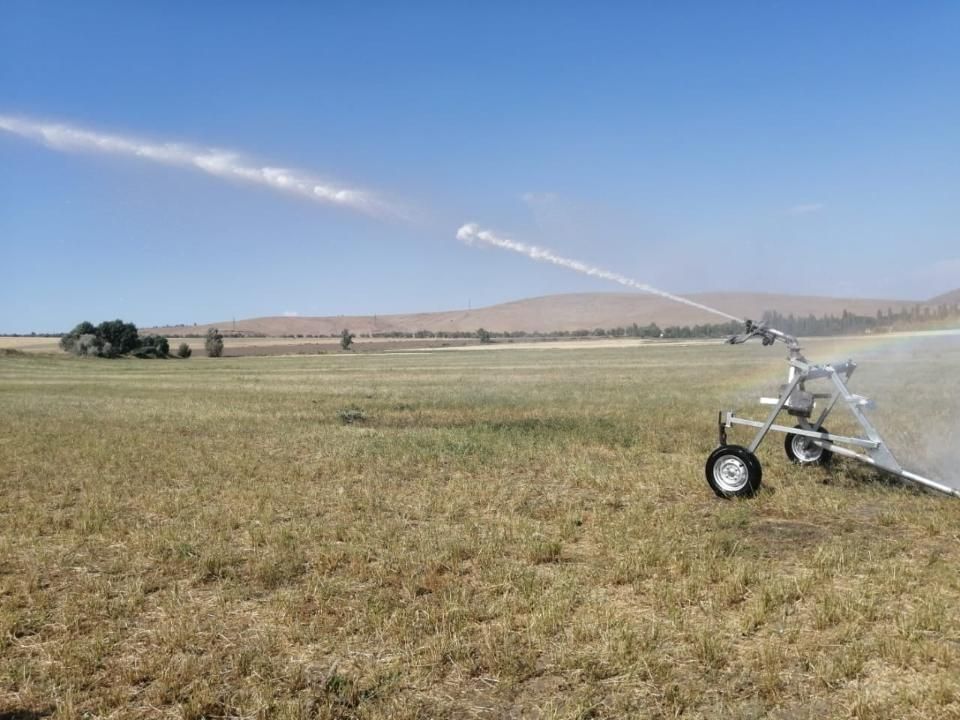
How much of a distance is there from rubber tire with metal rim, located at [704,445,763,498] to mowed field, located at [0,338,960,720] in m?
0.21

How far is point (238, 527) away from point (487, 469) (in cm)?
469

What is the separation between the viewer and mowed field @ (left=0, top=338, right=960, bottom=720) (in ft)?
15.4

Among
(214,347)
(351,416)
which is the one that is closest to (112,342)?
(214,347)

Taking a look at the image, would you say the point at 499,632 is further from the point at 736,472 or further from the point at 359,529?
the point at 736,472

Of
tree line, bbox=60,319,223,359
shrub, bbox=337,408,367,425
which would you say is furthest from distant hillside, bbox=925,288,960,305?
tree line, bbox=60,319,223,359

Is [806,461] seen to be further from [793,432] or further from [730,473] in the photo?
[730,473]

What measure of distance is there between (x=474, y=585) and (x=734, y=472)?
4.89 m

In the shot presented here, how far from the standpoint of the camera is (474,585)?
6.56 meters

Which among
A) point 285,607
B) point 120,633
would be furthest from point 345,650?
point 120,633

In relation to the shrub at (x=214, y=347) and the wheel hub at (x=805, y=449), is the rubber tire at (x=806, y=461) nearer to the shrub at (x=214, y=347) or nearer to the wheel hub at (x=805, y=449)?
the wheel hub at (x=805, y=449)

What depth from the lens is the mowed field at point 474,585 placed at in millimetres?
4699

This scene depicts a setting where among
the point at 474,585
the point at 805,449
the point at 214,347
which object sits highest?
the point at 214,347

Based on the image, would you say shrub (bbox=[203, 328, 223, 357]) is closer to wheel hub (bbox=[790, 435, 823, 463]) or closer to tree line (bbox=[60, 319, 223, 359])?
tree line (bbox=[60, 319, 223, 359])

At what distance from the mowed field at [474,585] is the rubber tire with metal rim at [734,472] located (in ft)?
0.70
